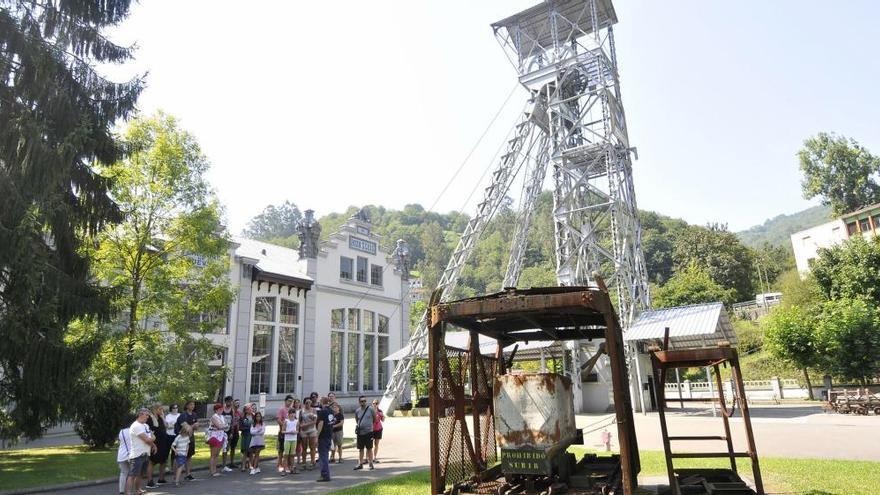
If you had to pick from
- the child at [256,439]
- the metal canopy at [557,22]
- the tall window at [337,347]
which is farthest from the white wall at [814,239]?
the child at [256,439]

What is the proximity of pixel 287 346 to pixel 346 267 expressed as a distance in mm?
7068

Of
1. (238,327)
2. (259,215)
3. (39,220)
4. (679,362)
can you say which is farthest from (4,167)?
(259,215)

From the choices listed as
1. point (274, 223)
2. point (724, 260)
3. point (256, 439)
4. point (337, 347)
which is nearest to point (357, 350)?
point (337, 347)

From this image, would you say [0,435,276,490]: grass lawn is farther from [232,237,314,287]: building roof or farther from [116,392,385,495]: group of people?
[232,237,314,287]: building roof

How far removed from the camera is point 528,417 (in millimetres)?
6484

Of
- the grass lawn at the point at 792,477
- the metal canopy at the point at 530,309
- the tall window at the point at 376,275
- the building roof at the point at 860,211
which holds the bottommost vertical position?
the grass lawn at the point at 792,477

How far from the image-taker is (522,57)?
101 feet

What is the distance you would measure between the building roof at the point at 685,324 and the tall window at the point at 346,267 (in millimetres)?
19527

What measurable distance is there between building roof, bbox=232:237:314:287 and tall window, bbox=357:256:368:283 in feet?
14.1

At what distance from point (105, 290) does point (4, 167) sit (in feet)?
12.3

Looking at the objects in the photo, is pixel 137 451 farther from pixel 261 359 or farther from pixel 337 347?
pixel 337 347

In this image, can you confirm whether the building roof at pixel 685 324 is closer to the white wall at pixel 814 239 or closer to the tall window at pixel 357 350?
the tall window at pixel 357 350

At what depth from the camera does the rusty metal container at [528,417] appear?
6.25 metres

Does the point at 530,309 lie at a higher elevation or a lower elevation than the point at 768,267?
lower
